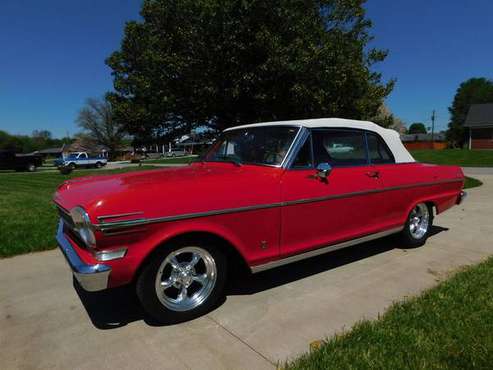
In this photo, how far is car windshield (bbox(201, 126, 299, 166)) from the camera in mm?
3627

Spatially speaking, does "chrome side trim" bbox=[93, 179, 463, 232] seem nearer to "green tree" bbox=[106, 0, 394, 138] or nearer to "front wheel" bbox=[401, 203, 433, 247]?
"front wheel" bbox=[401, 203, 433, 247]

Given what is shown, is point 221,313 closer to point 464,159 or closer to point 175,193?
point 175,193

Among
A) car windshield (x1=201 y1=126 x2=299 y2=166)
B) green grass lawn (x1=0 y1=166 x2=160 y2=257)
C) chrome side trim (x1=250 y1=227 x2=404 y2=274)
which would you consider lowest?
green grass lawn (x1=0 y1=166 x2=160 y2=257)

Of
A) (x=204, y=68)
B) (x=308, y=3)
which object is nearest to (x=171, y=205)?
(x=204, y=68)

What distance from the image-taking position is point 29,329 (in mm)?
2959

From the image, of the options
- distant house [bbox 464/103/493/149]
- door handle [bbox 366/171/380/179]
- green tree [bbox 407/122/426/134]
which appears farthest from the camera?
green tree [bbox 407/122/426/134]

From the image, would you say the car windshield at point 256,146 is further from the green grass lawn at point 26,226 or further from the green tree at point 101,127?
the green tree at point 101,127

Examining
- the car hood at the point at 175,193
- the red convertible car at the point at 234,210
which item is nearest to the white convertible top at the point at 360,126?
the red convertible car at the point at 234,210

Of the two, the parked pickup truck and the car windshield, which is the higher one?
the car windshield

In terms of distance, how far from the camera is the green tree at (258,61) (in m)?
9.41

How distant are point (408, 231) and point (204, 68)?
7.23m

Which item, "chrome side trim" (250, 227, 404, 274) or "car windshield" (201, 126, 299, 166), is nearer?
"chrome side trim" (250, 227, 404, 274)

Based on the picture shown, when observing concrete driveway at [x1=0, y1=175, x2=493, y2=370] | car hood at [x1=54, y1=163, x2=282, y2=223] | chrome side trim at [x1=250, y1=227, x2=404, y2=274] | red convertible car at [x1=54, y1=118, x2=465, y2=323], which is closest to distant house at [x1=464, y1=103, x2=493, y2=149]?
concrete driveway at [x1=0, y1=175, x2=493, y2=370]

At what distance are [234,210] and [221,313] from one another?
3.00ft
